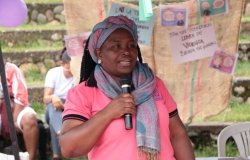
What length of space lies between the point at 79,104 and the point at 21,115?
3050mm

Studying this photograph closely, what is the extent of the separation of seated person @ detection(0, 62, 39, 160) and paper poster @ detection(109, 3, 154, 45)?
178 centimetres

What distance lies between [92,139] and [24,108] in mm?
3211

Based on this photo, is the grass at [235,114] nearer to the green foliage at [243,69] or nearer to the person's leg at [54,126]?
the green foliage at [243,69]

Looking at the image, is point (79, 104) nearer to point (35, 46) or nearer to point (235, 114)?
point (235, 114)

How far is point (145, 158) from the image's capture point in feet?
7.88

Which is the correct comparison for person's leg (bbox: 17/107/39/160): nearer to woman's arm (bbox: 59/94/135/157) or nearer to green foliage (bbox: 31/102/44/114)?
green foliage (bbox: 31/102/44/114)

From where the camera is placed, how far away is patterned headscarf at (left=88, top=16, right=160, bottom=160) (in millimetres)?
2396

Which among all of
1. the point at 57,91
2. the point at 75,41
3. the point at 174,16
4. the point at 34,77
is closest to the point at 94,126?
the point at 75,41

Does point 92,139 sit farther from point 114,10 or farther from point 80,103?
point 114,10

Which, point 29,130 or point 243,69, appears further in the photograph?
point 243,69

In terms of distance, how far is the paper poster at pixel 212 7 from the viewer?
4031mm

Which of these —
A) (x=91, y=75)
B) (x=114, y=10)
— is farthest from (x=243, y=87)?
(x=91, y=75)

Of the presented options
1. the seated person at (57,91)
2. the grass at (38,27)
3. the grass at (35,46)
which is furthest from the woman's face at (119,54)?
the grass at (38,27)

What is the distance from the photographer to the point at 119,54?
2.46m
